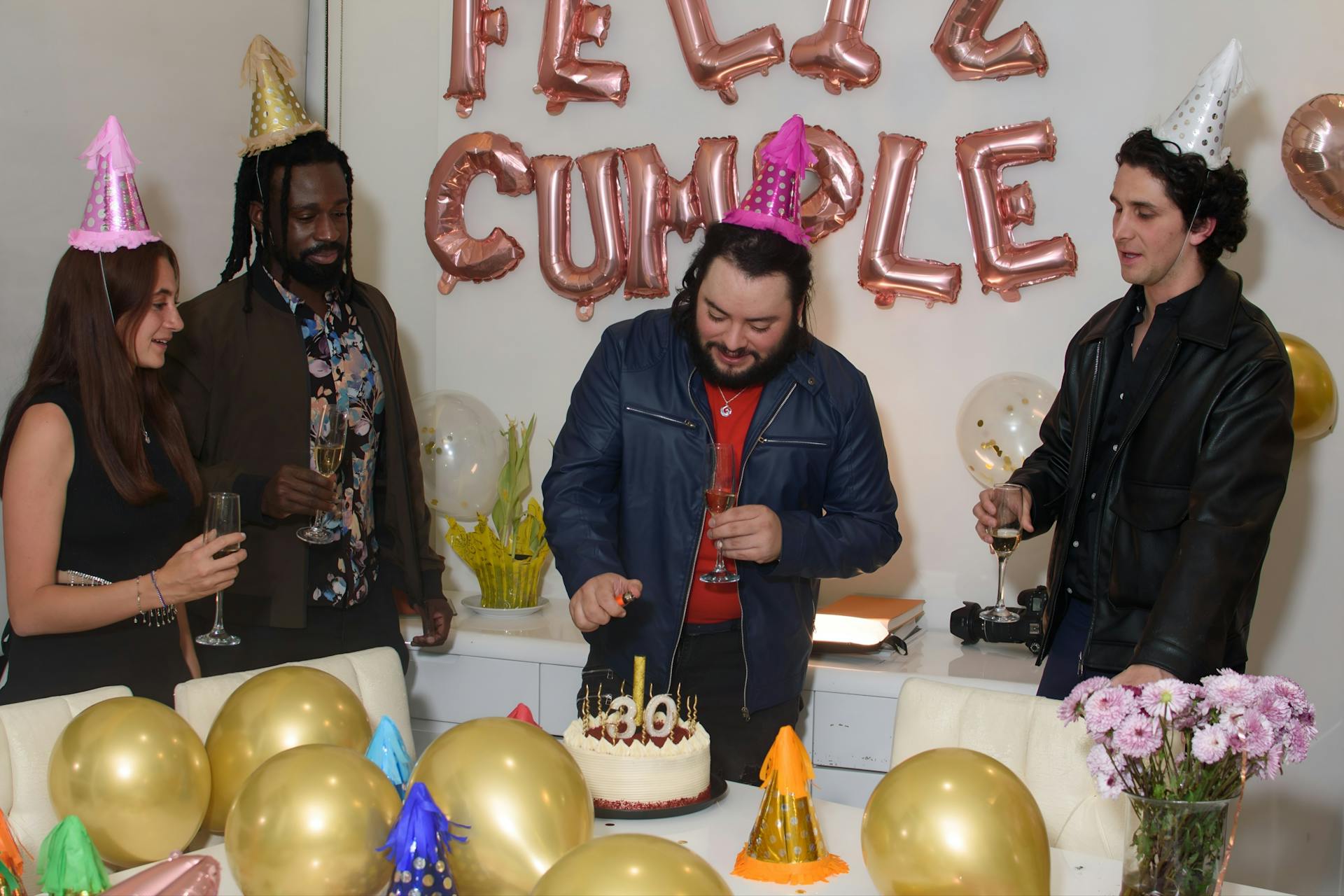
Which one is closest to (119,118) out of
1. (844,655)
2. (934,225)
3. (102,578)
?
(102,578)

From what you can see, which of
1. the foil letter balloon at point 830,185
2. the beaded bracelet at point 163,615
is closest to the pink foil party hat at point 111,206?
the beaded bracelet at point 163,615

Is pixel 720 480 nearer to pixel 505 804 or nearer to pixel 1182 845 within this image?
pixel 505 804

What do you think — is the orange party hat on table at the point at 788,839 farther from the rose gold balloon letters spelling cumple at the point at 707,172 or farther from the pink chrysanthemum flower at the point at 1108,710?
the rose gold balloon letters spelling cumple at the point at 707,172

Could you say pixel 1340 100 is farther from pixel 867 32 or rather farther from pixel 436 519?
pixel 436 519

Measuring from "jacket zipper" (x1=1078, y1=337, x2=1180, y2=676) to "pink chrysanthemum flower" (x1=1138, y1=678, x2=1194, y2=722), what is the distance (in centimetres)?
92

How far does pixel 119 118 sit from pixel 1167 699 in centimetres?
280

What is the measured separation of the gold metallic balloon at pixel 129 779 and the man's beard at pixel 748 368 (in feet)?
4.11

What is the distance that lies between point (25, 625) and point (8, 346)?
0.83m

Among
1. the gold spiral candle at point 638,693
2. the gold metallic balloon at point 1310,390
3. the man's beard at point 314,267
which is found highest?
the man's beard at point 314,267

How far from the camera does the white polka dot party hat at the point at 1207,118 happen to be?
7.42ft

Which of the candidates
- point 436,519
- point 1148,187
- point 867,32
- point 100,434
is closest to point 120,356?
point 100,434

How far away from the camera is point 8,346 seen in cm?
280

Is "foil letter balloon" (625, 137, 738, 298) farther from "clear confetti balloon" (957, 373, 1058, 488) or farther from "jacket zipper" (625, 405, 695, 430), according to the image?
"jacket zipper" (625, 405, 695, 430)

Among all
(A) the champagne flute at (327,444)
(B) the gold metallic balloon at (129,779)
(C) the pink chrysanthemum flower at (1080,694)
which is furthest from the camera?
(A) the champagne flute at (327,444)
